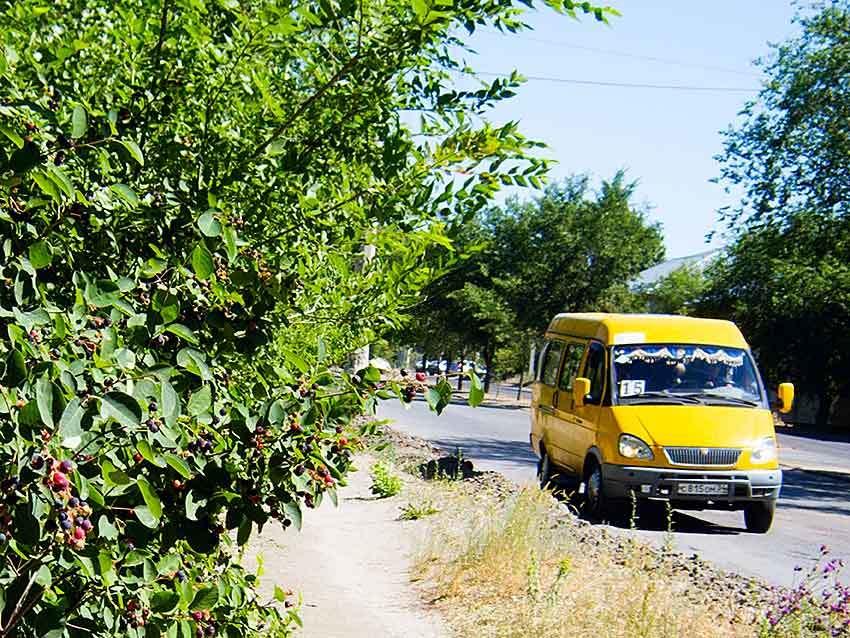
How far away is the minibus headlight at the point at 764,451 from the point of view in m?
13.3

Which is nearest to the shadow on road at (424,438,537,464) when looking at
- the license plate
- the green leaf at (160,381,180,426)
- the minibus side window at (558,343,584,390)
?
the minibus side window at (558,343,584,390)

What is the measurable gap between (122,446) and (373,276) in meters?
1.73

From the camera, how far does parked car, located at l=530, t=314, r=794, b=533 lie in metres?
13.1

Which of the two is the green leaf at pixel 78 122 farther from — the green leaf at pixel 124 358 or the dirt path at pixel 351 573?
the dirt path at pixel 351 573

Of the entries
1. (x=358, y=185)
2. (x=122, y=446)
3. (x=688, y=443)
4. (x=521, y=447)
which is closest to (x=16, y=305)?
(x=122, y=446)

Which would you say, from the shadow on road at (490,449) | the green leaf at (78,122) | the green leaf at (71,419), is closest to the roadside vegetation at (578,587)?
the green leaf at (78,122)

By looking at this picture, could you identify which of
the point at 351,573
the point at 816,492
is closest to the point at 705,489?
the point at 351,573

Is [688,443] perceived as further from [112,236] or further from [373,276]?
[112,236]

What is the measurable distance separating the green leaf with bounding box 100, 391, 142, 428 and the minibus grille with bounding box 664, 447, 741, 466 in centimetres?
1126

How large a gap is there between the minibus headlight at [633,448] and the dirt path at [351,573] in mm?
2514

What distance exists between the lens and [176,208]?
3.15m

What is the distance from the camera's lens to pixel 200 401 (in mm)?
2760

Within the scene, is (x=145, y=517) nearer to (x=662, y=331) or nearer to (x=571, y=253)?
(x=662, y=331)

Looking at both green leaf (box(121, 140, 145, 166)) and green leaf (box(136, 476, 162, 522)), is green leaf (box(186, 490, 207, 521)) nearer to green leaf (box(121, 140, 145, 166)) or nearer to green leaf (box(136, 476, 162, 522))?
green leaf (box(136, 476, 162, 522))
